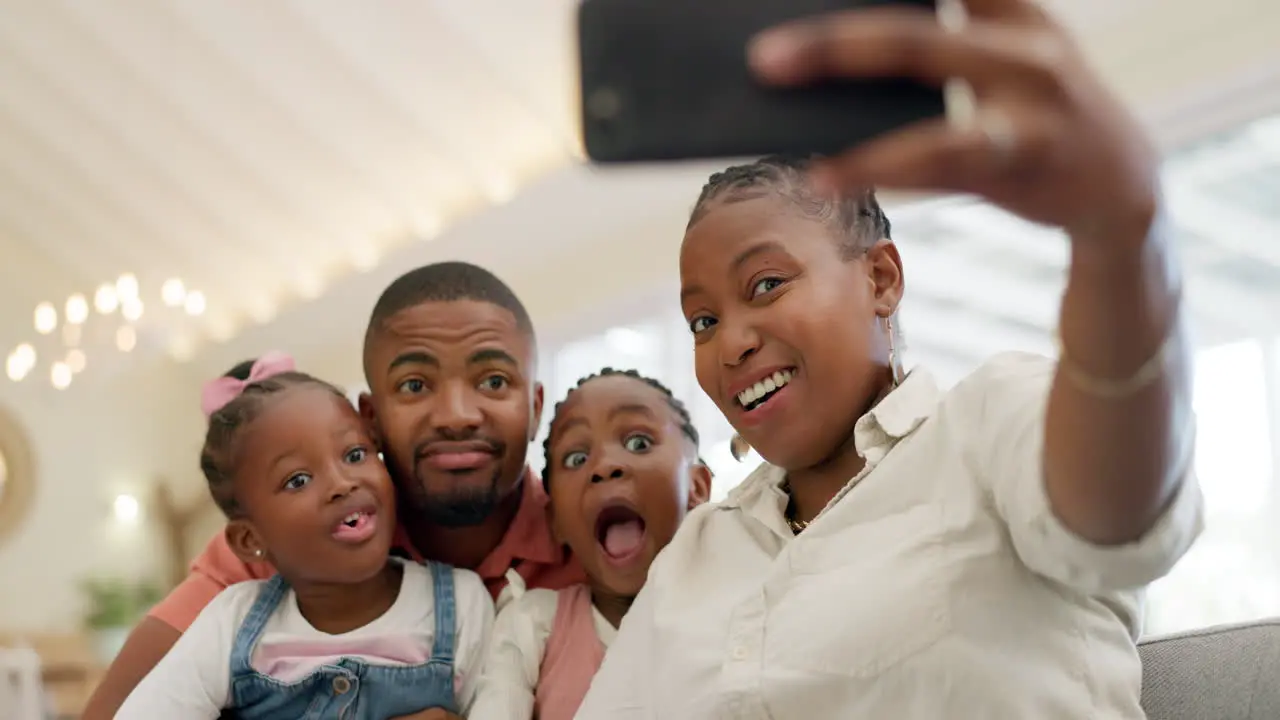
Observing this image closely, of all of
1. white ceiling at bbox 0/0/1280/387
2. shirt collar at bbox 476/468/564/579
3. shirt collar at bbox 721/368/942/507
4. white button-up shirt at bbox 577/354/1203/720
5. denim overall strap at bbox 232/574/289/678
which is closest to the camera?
white button-up shirt at bbox 577/354/1203/720

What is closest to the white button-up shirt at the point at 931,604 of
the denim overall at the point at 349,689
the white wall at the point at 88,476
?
the denim overall at the point at 349,689

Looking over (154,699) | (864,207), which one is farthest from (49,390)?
(864,207)

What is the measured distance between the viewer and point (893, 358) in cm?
110

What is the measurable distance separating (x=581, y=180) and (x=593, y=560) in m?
3.95

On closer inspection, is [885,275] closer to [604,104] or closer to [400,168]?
[604,104]

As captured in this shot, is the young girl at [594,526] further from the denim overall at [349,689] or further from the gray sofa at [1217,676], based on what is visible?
Result: the gray sofa at [1217,676]

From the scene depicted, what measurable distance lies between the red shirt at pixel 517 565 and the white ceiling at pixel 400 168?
2901 millimetres

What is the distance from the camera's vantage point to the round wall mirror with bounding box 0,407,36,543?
729cm

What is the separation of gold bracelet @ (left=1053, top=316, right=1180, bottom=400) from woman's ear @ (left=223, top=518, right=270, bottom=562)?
1156 millimetres

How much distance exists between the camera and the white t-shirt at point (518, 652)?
1.35 m

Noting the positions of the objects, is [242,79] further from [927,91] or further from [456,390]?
[927,91]

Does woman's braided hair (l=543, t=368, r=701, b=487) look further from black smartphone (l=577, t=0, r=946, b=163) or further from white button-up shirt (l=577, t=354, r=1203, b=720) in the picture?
black smartphone (l=577, t=0, r=946, b=163)

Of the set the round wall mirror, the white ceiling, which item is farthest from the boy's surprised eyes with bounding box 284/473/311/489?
the round wall mirror

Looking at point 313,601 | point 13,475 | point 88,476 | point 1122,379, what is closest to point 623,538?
point 313,601
